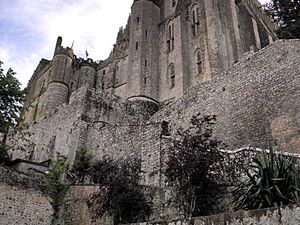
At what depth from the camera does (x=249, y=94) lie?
1798 cm

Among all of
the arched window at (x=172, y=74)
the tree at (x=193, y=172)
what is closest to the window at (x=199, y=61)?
the arched window at (x=172, y=74)

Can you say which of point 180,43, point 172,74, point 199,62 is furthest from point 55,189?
point 180,43

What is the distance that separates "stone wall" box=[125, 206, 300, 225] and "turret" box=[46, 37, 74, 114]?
3608 centimetres

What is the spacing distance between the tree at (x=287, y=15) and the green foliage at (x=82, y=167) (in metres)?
11.3

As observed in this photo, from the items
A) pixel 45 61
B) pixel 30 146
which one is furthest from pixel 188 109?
pixel 45 61

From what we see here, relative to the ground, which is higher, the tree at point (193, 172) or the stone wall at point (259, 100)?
the stone wall at point (259, 100)

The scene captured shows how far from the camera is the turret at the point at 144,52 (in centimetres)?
3266

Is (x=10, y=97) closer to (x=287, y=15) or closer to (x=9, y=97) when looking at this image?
(x=9, y=97)

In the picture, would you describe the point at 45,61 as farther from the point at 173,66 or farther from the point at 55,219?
the point at 55,219

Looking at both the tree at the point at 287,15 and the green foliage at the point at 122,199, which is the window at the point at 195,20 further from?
the green foliage at the point at 122,199

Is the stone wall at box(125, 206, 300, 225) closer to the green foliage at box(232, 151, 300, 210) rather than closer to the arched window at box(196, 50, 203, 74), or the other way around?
the green foliage at box(232, 151, 300, 210)

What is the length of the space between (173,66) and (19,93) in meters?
18.2

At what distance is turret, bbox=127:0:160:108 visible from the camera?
3266cm

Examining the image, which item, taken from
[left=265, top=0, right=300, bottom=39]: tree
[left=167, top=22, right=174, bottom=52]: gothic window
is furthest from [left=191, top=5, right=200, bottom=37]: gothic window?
[left=265, top=0, right=300, bottom=39]: tree
